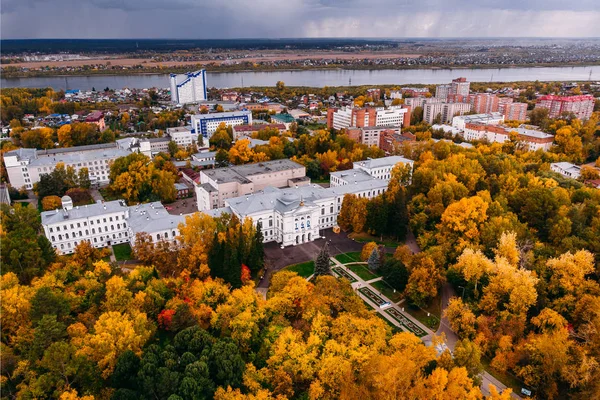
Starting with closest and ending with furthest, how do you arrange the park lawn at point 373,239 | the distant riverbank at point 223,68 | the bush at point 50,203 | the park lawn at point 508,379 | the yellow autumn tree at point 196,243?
the park lawn at point 508,379 → the yellow autumn tree at point 196,243 → the park lawn at point 373,239 → the bush at point 50,203 → the distant riverbank at point 223,68

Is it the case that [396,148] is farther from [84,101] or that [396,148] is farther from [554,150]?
[84,101]

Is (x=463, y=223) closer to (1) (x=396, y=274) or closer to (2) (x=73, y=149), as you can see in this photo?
(1) (x=396, y=274)

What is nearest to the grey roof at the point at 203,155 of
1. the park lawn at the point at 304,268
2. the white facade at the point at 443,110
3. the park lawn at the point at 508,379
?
the park lawn at the point at 304,268

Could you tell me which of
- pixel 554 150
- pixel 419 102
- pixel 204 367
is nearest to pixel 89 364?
pixel 204 367

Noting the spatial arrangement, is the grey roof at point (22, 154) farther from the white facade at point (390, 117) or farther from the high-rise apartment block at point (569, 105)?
the high-rise apartment block at point (569, 105)

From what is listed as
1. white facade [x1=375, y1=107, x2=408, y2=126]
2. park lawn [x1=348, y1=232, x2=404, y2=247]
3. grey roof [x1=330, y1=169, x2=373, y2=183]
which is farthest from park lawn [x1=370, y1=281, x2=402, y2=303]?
white facade [x1=375, y1=107, x2=408, y2=126]

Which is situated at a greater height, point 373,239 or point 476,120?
point 476,120

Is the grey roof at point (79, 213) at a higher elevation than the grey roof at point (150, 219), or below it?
higher

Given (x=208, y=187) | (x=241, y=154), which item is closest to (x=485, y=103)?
(x=241, y=154)
